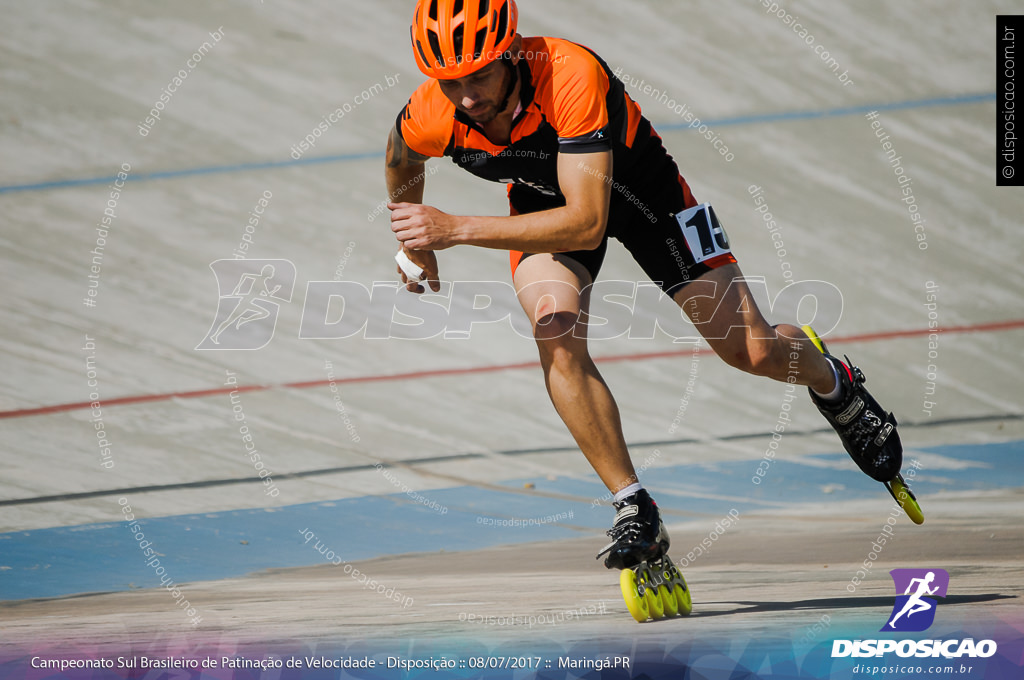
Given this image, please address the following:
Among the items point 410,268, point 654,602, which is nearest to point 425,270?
point 410,268

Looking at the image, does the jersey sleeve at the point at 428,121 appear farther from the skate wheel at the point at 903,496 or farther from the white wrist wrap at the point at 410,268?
the skate wheel at the point at 903,496

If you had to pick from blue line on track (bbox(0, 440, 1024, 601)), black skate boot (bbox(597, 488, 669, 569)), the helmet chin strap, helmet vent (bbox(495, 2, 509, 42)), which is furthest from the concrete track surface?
helmet vent (bbox(495, 2, 509, 42))

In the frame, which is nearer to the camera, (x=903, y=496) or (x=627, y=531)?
(x=627, y=531)

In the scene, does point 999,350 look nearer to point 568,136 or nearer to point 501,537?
point 501,537

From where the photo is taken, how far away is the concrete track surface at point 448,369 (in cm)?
242

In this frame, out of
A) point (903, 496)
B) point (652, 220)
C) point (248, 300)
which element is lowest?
point (903, 496)

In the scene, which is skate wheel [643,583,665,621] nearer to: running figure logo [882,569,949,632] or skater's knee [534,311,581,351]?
running figure logo [882,569,949,632]

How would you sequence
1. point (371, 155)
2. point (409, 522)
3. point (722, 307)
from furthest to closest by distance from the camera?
point (371, 155)
point (409, 522)
point (722, 307)

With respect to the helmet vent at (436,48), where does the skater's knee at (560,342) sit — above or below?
below

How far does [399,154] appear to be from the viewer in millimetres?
2463

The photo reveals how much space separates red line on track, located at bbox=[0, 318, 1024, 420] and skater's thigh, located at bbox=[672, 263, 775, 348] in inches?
68.5

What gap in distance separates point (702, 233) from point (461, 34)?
838 mm

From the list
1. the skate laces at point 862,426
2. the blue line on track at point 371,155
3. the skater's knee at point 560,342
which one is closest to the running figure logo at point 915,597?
the skate laces at point 862,426

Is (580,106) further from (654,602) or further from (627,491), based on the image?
(654,602)
